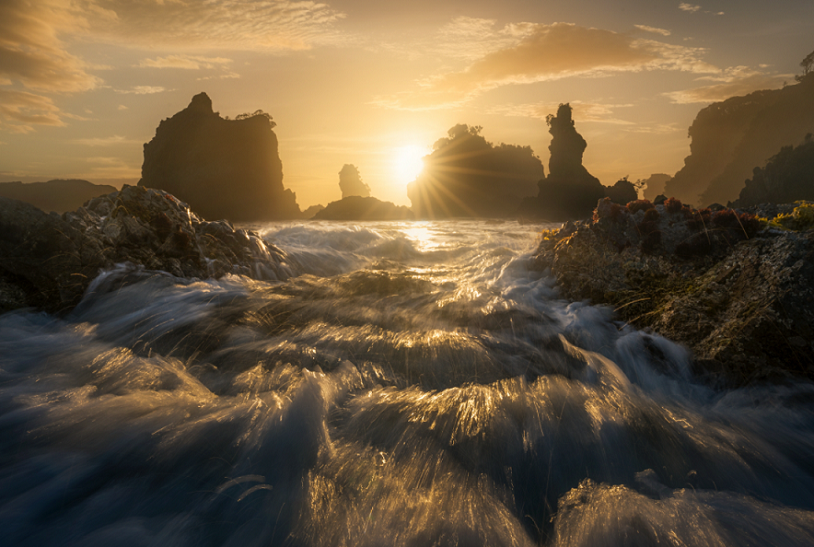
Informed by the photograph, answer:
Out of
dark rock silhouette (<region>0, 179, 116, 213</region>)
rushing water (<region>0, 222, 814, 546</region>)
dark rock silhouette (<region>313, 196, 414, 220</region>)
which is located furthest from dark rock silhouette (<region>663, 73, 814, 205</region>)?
dark rock silhouette (<region>0, 179, 116, 213</region>)

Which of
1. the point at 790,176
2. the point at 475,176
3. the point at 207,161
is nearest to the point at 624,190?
the point at 790,176

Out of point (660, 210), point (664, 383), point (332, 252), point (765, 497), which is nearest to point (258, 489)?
point (765, 497)

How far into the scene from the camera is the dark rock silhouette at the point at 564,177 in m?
69.2

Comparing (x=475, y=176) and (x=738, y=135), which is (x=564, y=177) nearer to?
(x=475, y=176)

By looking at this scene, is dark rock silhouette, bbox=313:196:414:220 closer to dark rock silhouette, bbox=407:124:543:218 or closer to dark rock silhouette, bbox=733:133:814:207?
dark rock silhouette, bbox=407:124:543:218

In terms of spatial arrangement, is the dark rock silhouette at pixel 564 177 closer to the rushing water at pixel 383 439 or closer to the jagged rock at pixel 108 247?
the jagged rock at pixel 108 247

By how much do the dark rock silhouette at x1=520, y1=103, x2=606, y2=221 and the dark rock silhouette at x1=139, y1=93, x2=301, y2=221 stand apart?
7065 cm

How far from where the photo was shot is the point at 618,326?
14.9 ft

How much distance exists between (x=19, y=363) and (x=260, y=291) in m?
3.28

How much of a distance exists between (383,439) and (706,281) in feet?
14.5

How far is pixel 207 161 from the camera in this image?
8525 centimetres

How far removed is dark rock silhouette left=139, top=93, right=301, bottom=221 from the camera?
278ft

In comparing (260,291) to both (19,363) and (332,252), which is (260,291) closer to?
(19,363)

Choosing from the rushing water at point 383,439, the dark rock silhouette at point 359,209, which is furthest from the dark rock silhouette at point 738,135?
the rushing water at point 383,439
